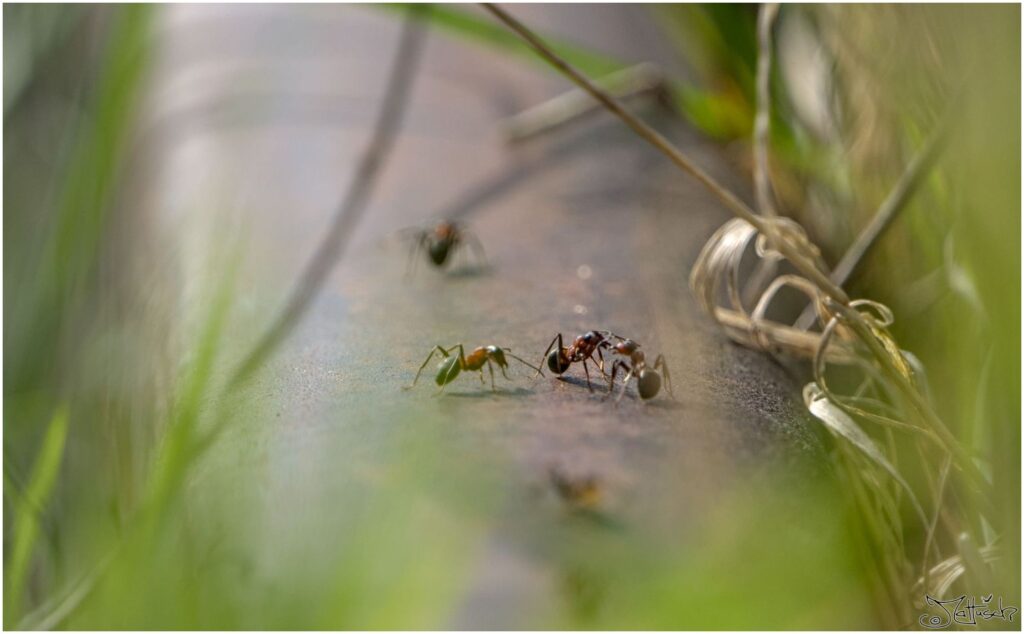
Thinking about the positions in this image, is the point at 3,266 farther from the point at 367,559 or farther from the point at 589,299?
the point at 367,559

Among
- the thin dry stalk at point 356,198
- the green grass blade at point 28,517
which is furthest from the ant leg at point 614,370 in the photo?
the green grass blade at point 28,517

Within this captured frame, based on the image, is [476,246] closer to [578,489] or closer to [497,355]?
[497,355]

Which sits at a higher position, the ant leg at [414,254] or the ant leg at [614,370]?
the ant leg at [414,254]

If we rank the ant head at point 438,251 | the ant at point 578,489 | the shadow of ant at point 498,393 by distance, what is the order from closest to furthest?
1. the ant at point 578,489
2. the shadow of ant at point 498,393
3. the ant head at point 438,251

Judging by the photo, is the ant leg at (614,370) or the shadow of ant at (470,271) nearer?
the ant leg at (614,370)

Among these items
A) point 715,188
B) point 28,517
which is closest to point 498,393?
point 715,188

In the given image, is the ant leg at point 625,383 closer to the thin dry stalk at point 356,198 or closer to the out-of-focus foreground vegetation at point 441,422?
the out-of-focus foreground vegetation at point 441,422

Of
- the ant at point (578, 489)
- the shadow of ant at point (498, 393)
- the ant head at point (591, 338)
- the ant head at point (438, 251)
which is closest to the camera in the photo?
the ant at point (578, 489)

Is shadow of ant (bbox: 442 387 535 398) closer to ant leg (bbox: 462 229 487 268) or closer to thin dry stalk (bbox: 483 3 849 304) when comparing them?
thin dry stalk (bbox: 483 3 849 304)
